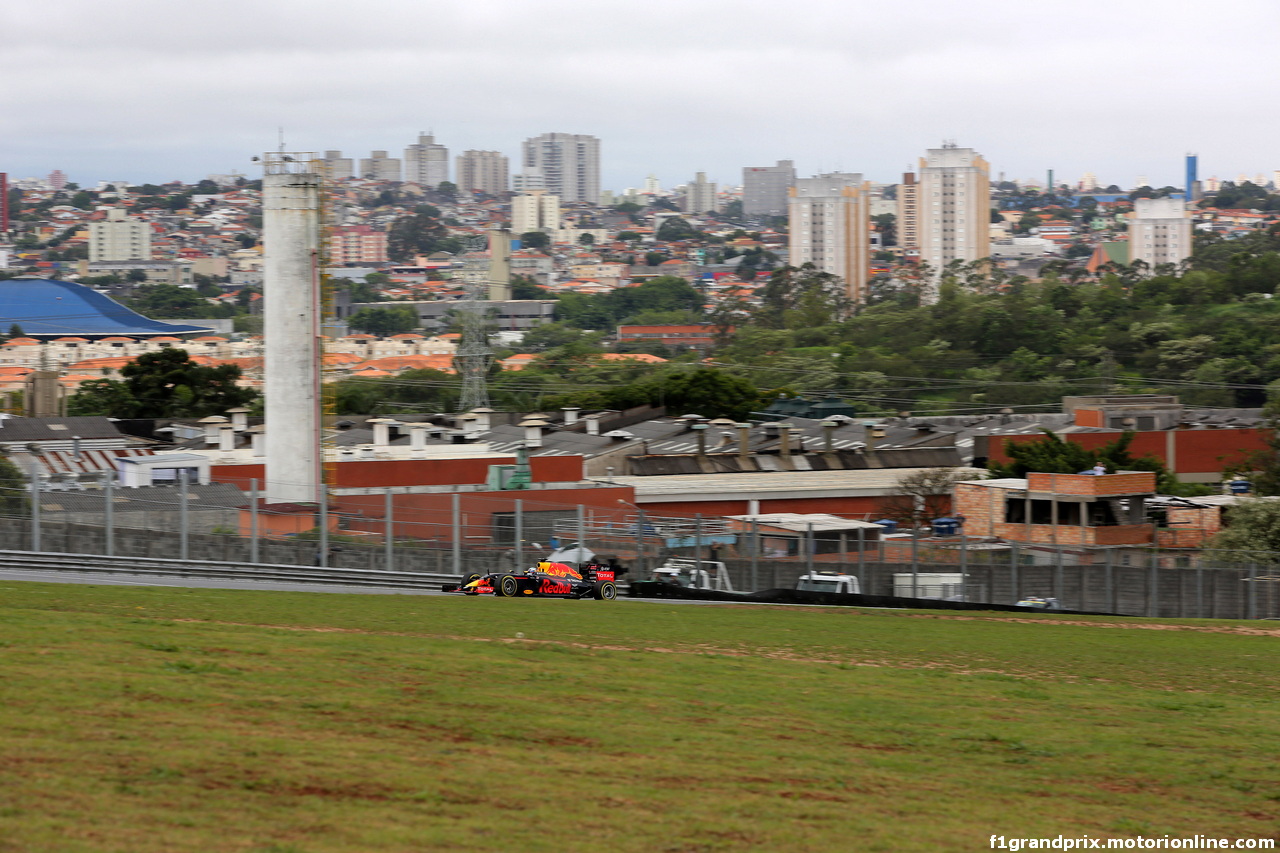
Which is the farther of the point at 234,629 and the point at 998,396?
the point at 998,396

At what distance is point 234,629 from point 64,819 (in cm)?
738

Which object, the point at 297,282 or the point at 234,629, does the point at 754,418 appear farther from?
the point at 234,629

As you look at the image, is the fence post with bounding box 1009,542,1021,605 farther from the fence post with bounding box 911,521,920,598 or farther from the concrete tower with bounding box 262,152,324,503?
the concrete tower with bounding box 262,152,324,503

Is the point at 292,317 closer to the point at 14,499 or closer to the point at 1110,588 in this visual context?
the point at 14,499

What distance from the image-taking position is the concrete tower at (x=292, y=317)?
147ft

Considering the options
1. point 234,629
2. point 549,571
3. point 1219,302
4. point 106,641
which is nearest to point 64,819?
point 106,641

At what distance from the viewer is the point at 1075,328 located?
118m

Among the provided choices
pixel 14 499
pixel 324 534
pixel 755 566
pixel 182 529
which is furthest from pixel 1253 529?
pixel 14 499

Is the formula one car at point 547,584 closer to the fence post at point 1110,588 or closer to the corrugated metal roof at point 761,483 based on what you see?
the fence post at point 1110,588

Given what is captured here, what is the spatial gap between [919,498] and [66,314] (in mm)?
147102

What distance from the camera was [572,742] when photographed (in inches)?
387

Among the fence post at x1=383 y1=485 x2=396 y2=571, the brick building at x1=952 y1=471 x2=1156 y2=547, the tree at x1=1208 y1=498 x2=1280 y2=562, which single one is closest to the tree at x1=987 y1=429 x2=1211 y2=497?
the brick building at x1=952 y1=471 x2=1156 y2=547

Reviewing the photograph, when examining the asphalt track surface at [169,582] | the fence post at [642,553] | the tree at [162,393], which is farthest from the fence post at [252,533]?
the tree at [162,393]

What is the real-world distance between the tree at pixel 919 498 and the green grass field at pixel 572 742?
98.5 ft
